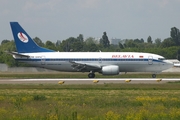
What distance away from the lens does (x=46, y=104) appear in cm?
2469

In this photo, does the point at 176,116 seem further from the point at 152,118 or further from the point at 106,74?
the point at 106,74

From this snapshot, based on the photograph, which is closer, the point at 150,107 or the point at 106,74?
the point at 150,107

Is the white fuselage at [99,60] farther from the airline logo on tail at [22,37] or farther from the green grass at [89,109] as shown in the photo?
the green grass at [89,109]

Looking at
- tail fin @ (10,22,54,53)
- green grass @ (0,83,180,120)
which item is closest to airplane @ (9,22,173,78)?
tail fin @ (10,22,54,53)

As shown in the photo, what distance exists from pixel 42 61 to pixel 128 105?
33.4 metres

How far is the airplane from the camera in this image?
56.4 meters

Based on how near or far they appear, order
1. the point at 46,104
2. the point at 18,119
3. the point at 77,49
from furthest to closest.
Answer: the point at 77,49, the point at 46,104, the point at 18,119

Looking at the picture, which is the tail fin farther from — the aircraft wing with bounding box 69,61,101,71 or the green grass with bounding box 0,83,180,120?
the green grass with bounding box 0,83,180,120

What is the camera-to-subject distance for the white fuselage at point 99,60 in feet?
185

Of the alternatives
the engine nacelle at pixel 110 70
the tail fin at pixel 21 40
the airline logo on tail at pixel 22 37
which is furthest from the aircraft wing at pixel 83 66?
the airline logo on tail at pixel 22 37

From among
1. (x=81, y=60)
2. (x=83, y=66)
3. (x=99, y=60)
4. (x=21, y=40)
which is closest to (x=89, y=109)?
(x=83, y=66)

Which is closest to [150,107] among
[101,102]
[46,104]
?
[101,102]

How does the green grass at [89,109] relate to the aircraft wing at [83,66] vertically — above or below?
below

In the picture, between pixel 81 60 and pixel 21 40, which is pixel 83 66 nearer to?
pixel 81 60
